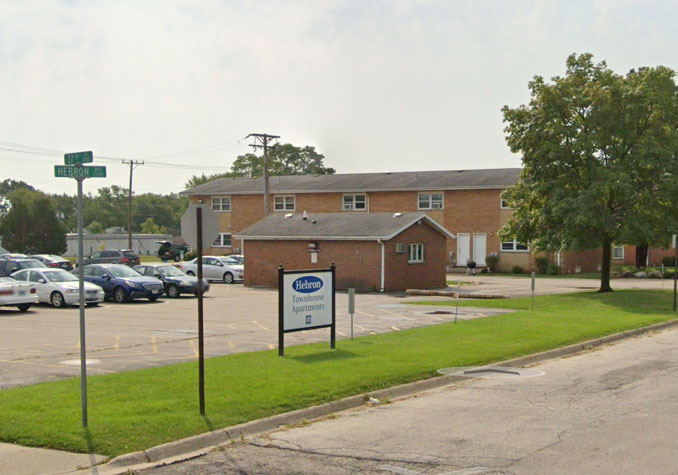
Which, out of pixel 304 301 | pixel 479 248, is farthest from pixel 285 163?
pixel 304 301

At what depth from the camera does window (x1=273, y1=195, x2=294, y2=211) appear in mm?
Answer: 65250

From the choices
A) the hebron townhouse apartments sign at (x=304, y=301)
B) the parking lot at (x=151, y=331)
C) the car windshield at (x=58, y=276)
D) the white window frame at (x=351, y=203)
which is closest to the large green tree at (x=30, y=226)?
the white window frame at (x=351, y=203)

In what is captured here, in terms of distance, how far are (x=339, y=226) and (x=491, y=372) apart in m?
26.9

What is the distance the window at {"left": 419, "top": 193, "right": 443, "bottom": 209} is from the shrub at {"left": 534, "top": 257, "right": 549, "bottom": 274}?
27.3 feet

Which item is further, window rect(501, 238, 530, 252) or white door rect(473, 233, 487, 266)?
white door rect(473, 233, 487, 266)

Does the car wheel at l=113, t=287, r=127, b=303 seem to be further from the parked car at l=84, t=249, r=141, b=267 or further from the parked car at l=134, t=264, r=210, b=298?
the parked car at l=84, t=249, r=141, b=267

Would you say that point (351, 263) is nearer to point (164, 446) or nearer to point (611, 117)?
point (611, 117)

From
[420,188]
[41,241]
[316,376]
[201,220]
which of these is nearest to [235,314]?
[316,376]

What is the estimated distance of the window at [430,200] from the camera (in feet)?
194

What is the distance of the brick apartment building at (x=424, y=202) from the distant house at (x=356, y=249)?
50.5ft

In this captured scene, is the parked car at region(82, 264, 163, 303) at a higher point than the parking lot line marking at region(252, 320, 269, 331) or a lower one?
higher

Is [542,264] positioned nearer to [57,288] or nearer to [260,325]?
[57,288]

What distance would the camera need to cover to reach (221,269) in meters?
46.0

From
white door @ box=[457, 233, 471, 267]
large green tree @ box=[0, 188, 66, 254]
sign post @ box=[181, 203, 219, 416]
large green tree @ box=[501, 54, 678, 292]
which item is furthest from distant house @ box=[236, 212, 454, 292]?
large green tree @ box=[0, 188, 66, 254]
